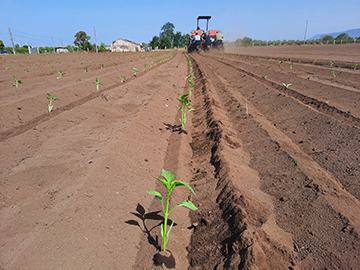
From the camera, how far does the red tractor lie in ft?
111

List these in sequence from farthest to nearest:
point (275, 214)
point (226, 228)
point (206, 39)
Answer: point (206, 39) < point (275, 214) < point (226, 228)

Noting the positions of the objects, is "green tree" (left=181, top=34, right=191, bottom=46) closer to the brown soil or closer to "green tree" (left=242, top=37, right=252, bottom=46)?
"green tree" (left=242, top=37, right=252, bottom=46)

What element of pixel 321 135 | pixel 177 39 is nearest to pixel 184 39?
pixel 177 39

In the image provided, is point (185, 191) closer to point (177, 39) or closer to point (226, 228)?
point (226, 228)

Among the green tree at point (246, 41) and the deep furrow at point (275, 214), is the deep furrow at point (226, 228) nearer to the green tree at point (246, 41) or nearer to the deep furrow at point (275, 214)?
the deep furrow at point (275, 214)

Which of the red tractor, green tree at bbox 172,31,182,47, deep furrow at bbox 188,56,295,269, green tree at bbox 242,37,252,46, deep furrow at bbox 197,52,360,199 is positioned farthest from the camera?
green tree at bbox 172,31,182,47

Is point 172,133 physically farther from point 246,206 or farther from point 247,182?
point 246,206

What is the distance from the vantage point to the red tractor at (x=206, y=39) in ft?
111

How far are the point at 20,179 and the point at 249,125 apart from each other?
4456mm

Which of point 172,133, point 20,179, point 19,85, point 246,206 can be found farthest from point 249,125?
point 19,85

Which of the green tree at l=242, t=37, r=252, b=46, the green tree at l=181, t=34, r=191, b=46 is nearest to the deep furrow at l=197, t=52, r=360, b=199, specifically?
the green tree at l=242, t=37, r=252, b=46

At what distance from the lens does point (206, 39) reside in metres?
34.0

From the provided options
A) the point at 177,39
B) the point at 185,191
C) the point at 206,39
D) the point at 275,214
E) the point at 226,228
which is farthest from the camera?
the point at 177,39

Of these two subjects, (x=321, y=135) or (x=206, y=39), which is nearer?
(x=321, y=135)
